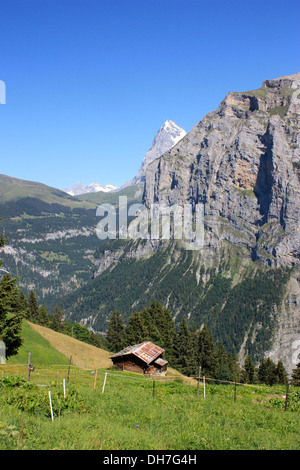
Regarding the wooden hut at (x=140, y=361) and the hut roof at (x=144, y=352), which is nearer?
the hut roof at (x=144, y=352)

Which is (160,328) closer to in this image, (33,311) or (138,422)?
(33,311)

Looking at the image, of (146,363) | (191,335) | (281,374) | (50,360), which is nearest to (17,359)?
(50,360)

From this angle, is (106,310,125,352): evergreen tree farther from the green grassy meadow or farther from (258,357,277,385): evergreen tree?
the green grassy meadow

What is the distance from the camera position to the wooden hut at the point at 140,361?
4921 cm

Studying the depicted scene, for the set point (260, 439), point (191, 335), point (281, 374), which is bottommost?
point (281, 374)

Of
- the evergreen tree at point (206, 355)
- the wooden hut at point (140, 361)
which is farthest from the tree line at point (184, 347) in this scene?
the wooden hut at point (140, 361)

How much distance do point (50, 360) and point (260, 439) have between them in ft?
126

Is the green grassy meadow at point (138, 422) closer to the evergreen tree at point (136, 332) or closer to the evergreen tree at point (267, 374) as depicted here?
the evergreen tree at point (136, 332)

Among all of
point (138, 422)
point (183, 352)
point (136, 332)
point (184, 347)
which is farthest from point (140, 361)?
point (138, 422)

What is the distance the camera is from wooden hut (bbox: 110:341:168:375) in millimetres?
49206

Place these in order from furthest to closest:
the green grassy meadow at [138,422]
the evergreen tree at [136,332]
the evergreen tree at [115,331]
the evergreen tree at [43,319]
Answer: the evergreen tree at [43,319]
the evergreen tree at [115,331]
the evergreen tree at [136,332]
the green grassy meadow at [138,422]

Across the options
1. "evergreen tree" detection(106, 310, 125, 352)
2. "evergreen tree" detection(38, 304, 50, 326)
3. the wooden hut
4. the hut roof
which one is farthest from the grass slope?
"evergreen tree" detection(38, 304, 50, 326)

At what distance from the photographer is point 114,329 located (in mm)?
95125
